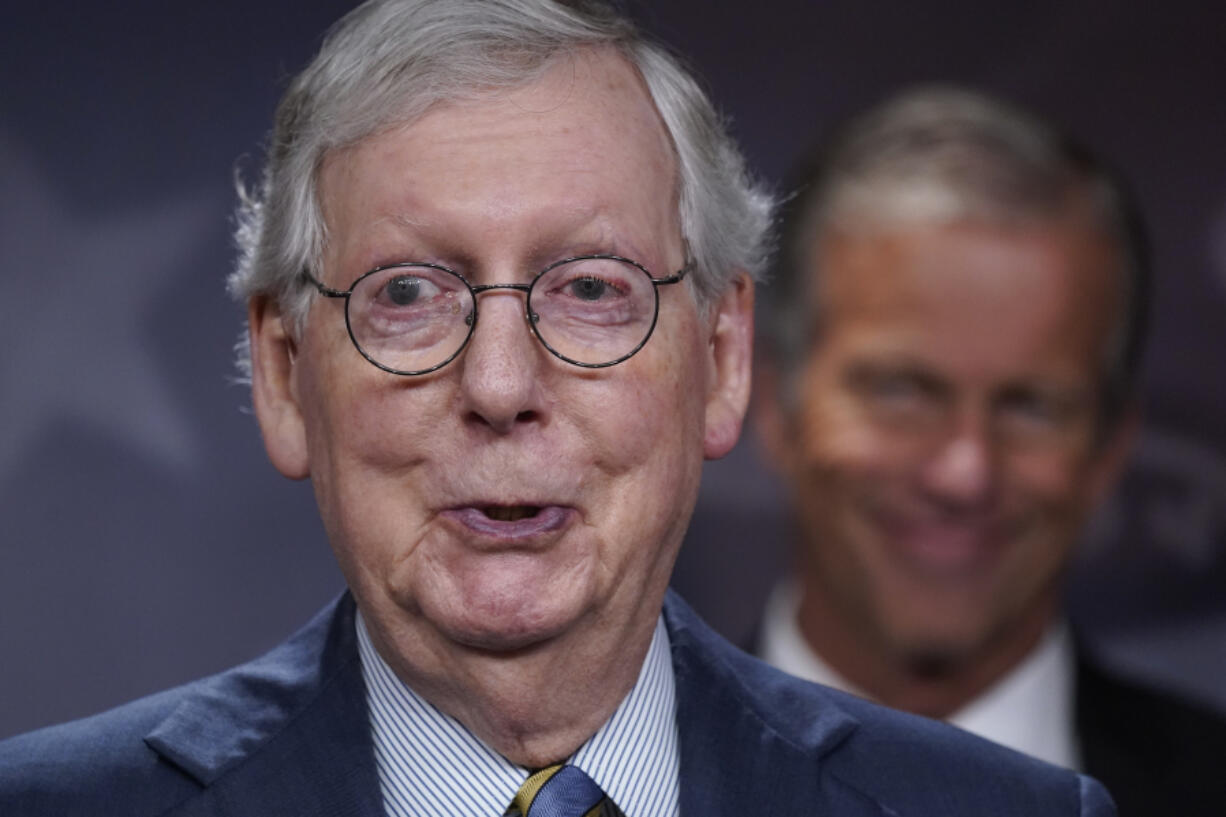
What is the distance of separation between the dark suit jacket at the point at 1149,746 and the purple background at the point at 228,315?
0.24ft

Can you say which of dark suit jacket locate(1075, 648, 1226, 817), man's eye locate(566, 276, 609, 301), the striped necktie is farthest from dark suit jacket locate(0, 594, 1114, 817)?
dark suit jacket locate(1075, 648, 1226, 817)

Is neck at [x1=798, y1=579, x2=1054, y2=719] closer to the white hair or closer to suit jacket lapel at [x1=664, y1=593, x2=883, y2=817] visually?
suit jacket lapel at [x1=664, y1=593, x2=883, y2=817]

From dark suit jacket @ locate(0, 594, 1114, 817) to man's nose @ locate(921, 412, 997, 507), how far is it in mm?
1175

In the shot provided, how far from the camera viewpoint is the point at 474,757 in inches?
83.0

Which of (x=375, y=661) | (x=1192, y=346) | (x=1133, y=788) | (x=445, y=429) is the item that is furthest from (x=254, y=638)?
(x=1192, y=346)

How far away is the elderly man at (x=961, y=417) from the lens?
3.54 meters

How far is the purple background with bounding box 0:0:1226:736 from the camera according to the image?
3.40 metres

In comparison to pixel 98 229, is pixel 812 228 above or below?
below

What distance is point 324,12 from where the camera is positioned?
359cm

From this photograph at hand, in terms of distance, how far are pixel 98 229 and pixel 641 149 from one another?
68.6 inches

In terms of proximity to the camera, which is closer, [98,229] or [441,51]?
[441,51]

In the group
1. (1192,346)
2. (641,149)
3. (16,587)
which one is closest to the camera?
(641,149)

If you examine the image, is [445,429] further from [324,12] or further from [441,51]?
[324,12]

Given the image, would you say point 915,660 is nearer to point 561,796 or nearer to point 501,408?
point 561,796
